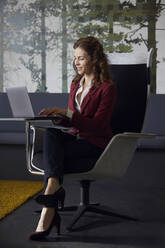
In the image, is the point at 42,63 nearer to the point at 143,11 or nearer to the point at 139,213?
the point at 143,11

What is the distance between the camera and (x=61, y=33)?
15.7ft

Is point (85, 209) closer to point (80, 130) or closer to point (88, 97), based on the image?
point (80, 130)

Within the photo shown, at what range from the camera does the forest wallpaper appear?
466 cm

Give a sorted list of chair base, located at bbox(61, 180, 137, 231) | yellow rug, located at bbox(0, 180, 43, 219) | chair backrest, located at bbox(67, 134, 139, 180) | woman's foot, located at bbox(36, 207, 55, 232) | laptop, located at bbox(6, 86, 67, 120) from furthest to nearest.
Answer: yellow rug, located at bbox(0, 180, 43, 219)
chair base, located at bbox(61, 180, 137, 231)
laptop, located at bbox(6, 86, 67, 120)
chair backrest, located at bbox(67, 134, 139, 180)
woman's foot, located at bbox(36, 207, 55, 232)

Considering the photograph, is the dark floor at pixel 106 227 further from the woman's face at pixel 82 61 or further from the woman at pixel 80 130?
the woman's face at pixel 82 61

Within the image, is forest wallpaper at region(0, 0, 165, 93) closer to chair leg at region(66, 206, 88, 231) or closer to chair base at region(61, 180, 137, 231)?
chair base at region(61, 180, 137, 231)

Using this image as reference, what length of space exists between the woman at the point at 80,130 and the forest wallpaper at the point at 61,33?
2.18 meters

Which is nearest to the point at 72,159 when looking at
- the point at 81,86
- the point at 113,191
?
the point at 81,86

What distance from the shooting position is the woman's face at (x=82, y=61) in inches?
96.6

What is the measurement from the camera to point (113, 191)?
11.7 feet

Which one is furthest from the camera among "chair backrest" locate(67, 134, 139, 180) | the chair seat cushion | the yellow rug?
the chair seat cushion

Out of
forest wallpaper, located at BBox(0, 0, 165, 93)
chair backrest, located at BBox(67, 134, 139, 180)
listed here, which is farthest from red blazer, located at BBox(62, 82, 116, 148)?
forest wallpaper, located at BBox(0, 0, 165, 93)

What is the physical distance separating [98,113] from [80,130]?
5.4 inches

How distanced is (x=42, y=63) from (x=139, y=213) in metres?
2.51
